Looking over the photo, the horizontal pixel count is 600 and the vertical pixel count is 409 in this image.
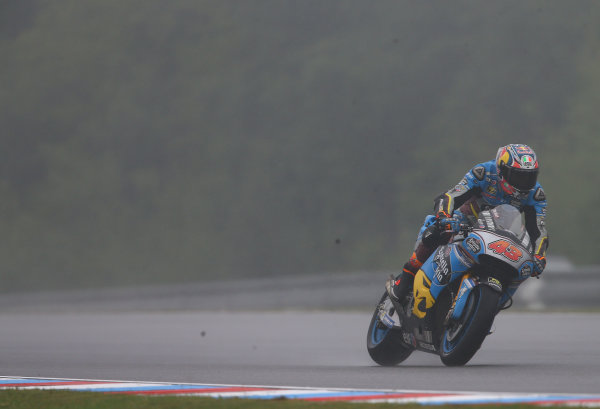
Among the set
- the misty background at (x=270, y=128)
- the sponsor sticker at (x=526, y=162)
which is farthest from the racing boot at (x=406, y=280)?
the misty background at (x=270, y=128)

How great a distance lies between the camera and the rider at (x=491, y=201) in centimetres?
774

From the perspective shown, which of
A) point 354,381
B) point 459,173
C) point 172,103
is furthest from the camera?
point 172,103

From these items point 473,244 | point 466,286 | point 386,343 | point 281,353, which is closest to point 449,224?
point 473,244

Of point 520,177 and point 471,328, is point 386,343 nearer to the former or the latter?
point 471,328

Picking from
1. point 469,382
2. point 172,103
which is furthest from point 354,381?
point 172,103

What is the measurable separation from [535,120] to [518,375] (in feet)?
71.3

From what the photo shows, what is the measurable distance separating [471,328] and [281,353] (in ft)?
10.3

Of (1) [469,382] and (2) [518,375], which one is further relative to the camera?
(2) [518,375]

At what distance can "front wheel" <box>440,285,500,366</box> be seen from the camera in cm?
723

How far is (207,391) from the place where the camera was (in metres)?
6.38

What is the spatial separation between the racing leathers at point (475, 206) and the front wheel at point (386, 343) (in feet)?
1.03

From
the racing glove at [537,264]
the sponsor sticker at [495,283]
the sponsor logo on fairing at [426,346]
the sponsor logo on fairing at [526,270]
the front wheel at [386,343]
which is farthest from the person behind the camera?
the front wheel at [386,343]

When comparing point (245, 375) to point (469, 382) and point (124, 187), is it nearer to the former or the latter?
point (469, 382)

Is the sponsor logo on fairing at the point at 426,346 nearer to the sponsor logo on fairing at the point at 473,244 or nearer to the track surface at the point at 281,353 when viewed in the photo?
the track surface at the point at 281,353
